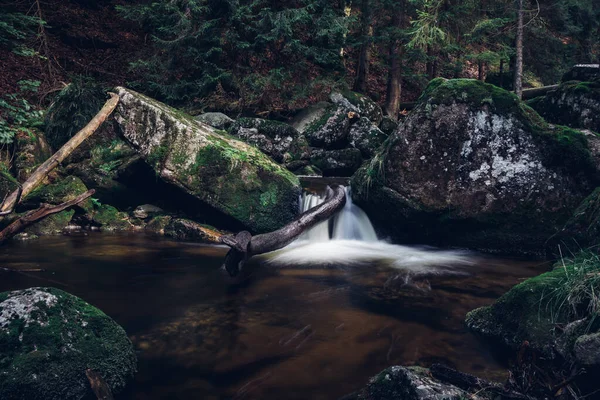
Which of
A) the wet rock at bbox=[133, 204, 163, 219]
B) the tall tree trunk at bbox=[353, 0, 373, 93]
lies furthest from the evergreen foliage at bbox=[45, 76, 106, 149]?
the tall tree trunk at bbox=[353, 0, 373, 93]

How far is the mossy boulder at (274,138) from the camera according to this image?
1249cm

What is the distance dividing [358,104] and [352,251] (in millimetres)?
8470

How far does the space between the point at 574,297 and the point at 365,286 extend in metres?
2.94

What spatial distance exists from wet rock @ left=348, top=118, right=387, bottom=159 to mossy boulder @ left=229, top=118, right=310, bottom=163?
1829 millimetres

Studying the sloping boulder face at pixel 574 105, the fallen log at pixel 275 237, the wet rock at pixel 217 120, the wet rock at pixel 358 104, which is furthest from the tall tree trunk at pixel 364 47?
the fallen log at pixel 275 237

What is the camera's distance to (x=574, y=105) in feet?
26.3

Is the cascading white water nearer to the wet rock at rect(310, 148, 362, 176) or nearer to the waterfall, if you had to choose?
the waterfall

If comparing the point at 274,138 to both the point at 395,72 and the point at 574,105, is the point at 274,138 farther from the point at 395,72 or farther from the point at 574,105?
the point at 574,105

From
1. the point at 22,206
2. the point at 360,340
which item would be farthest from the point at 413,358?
the point at 22,206

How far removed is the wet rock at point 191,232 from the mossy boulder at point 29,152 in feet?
13.2

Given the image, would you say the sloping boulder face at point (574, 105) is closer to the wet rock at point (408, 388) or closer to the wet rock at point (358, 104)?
the wet rock at point (358, 104)

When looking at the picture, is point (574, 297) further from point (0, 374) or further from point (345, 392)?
point (0, 374)

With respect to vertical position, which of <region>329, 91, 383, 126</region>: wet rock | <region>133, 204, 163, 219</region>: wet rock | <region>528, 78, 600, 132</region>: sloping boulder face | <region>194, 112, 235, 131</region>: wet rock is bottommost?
<region>133, 204, 163, 219</region>: wet rock

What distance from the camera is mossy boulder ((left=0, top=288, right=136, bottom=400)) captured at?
2680 millimetres
